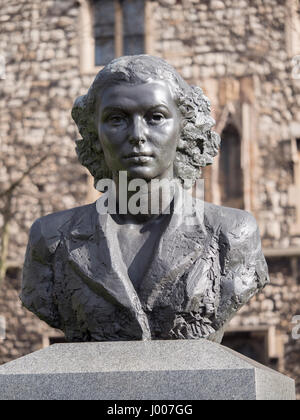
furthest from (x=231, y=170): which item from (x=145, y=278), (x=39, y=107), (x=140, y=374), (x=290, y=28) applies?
(x=140, y=374)

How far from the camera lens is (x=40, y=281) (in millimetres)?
5219

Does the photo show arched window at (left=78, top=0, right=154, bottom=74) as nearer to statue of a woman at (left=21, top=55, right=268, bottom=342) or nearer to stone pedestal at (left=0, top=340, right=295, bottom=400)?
statue of a woman at (left=21, top=55, right=268, bottom=342)

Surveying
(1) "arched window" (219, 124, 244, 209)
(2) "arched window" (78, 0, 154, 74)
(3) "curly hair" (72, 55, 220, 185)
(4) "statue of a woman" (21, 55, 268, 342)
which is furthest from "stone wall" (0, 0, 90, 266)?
(4) "statue of a woman" (21, 55, 268, 342)

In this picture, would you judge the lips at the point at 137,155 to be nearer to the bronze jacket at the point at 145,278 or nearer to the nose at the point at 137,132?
the nose at the point at 137,132

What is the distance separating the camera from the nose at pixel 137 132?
487cm

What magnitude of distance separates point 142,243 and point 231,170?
11.9m

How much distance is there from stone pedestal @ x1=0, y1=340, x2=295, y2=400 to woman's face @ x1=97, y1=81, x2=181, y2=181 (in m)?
0.83

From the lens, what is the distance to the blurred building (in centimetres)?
1641

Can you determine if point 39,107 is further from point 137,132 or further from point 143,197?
point 137,132

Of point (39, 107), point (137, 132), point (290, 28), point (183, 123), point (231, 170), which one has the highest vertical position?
point (290, 28)

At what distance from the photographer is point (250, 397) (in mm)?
4422
